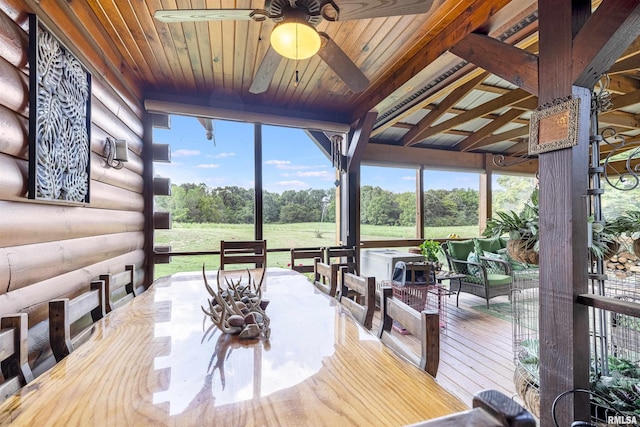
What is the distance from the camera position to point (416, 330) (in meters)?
1.02

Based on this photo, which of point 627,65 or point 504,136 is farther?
point 504,136

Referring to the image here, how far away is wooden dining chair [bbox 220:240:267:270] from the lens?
116 inches

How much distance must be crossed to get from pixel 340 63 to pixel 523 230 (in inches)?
62.2

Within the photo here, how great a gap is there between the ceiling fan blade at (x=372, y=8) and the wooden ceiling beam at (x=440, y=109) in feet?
7.87

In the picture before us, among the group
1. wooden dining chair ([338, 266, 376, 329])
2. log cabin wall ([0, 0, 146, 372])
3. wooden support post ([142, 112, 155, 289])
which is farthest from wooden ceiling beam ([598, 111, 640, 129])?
log cabin wall ([0, 0, 146, 372])

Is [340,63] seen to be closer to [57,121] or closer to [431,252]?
[57,121]

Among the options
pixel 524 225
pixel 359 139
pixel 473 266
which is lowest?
pixel 473 266

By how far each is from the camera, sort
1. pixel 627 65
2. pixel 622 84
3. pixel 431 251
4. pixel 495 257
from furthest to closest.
A: pixel 495 257
pixel 431 251
pixel 622 84
pixel 627 65

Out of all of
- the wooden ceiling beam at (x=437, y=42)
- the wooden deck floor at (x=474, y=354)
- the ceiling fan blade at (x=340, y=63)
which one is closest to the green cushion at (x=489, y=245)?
the wooden deck floor at (x=474, y=354)

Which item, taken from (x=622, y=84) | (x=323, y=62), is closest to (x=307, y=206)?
(x=323, y=62)

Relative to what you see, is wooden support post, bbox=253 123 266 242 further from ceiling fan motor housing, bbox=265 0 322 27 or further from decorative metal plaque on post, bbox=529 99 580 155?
decorative metal plaque on post, bbox=529 99 580 155

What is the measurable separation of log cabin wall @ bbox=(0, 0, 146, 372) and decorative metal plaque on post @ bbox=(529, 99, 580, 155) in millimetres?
2502

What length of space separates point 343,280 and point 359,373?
0.87 m

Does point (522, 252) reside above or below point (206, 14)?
below
